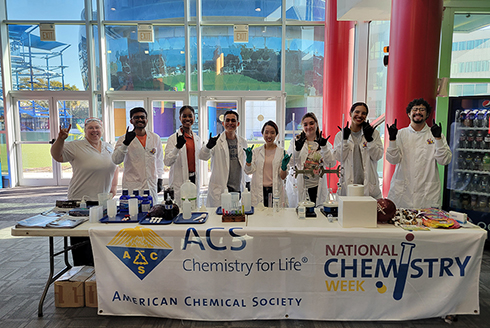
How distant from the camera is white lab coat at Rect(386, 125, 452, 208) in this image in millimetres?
3013

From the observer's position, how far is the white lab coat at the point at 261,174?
322 centimetres

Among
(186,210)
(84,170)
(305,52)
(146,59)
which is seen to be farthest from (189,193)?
(146,59)

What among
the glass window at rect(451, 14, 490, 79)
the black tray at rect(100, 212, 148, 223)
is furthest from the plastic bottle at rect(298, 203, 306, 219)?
the glass window at rect(451, 14, 490, 79)

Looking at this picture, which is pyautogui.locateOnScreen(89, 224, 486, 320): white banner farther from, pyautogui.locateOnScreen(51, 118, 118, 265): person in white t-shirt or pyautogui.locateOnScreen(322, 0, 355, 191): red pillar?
pyautogui.locateOnScreen(322, 0, 355, 191): red pillar

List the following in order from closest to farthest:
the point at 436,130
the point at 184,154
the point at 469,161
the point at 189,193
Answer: the point at 189,193 → the point at 436,130 → the point at 184,154 → the point at 469,161

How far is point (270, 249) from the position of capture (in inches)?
85.9

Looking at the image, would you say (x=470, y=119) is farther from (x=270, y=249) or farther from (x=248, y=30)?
(x=248, y=30)

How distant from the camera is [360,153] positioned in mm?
3205

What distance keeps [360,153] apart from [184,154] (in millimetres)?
1883

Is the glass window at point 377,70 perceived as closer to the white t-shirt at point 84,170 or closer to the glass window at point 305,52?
the glass window at point 305,52

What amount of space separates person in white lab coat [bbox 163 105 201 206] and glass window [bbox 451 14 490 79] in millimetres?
3553

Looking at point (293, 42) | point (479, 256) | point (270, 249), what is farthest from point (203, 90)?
point (479, 256)

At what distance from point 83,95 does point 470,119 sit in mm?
7516

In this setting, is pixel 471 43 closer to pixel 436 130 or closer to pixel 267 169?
pixel 436 130
